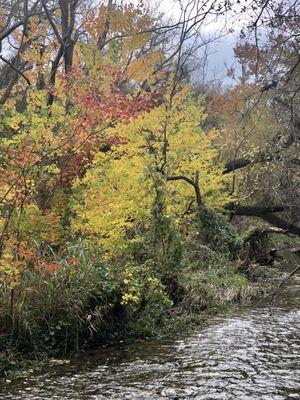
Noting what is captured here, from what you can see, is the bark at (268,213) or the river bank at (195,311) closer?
the river bank at (195,311)

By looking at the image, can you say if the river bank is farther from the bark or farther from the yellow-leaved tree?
the bark

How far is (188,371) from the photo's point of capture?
7.24 meters

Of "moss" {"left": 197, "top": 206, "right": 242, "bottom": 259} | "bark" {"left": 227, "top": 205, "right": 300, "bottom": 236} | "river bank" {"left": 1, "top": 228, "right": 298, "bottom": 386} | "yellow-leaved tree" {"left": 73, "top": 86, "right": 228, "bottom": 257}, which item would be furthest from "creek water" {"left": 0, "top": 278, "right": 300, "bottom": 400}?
"bark" {"left": 227, "top": 205, "right": 300, "bottom": 236}

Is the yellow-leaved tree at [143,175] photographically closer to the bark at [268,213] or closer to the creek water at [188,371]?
the bark at [268,213]

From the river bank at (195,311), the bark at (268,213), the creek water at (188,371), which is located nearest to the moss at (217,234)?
the river bank at (195,311)

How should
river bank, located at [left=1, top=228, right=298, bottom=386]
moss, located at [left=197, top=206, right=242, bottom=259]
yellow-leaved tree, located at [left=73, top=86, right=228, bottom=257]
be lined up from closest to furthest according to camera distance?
river bank, located at [left=1, top=228, right=298, bottom=386] → yellow-leaved tree, located at [left=73, top=86, right=228, bottom=257] → moss, located at [left=197, top=206, right=242, bottom=259]

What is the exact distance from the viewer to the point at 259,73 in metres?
6.68

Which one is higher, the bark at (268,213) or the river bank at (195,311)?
the bark at (268,213)

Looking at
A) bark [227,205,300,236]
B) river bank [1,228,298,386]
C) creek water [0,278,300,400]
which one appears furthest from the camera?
bark [227,205,300,236]

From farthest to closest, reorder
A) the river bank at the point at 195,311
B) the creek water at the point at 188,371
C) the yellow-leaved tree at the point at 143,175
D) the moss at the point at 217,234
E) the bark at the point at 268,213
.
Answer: the bark at the point at 268,213, the moss at the point at 217,234, the yellow-leaved tree at the point at 143,175, the river bank at the point at 195,311, the creek water at the point at 188,371

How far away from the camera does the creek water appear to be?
20.8 ft

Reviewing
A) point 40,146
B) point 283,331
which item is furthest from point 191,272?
point 40,146

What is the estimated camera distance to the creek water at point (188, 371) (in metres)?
6.34

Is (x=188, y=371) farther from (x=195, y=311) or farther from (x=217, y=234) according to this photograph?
(x=217, y=234)
